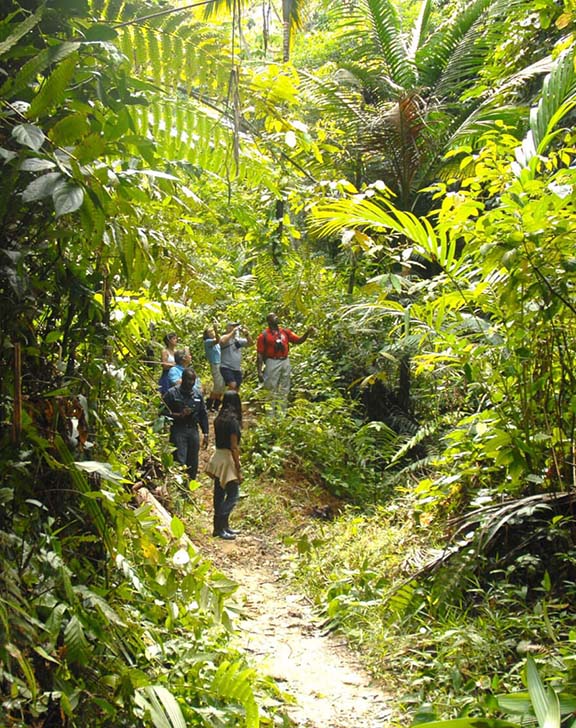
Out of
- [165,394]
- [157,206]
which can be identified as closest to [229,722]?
[157,206]

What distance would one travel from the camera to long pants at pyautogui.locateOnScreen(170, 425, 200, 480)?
27.3 feet

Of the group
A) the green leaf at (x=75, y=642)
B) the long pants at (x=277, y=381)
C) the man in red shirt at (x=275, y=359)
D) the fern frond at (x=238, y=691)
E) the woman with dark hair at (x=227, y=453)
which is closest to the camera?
the green leaf at (x=75, y=642)

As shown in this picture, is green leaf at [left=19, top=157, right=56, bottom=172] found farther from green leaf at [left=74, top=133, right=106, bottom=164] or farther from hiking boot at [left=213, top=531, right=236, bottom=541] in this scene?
hiking boot at [left=213, top=531, right=236, bottom=541]

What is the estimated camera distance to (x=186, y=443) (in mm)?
8422

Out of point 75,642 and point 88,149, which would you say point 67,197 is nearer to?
point 88,149

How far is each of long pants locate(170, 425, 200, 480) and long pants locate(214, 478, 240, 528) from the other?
59 centimetres

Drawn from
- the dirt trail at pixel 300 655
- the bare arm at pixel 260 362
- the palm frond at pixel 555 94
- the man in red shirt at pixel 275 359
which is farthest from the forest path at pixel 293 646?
the bare arm at pixel 260 362

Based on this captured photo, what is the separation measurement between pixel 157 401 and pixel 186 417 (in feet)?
4.85

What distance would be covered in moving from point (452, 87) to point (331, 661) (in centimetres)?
897

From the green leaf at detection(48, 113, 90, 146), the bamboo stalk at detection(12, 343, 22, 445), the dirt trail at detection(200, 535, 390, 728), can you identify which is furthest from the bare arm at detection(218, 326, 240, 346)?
the green leaf at detection(48, 113, 90, 146)

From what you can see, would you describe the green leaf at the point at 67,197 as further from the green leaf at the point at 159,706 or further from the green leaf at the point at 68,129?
the green leaf at the point at 159,706

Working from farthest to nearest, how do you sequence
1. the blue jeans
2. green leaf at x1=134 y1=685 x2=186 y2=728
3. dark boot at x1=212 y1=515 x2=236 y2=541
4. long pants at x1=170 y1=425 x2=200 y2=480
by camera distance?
1. long pants at x1=170 y1=425 x2=200 y2=480
2. dark boot at x1=212 y1=515 x2=236 y2=541
3. the blue jeans
4. green leaf at x1=134 y1=685 x2=186 y2=728

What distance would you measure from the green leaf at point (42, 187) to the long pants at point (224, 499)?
6.07 metres

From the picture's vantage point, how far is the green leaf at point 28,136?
6.06 ft
